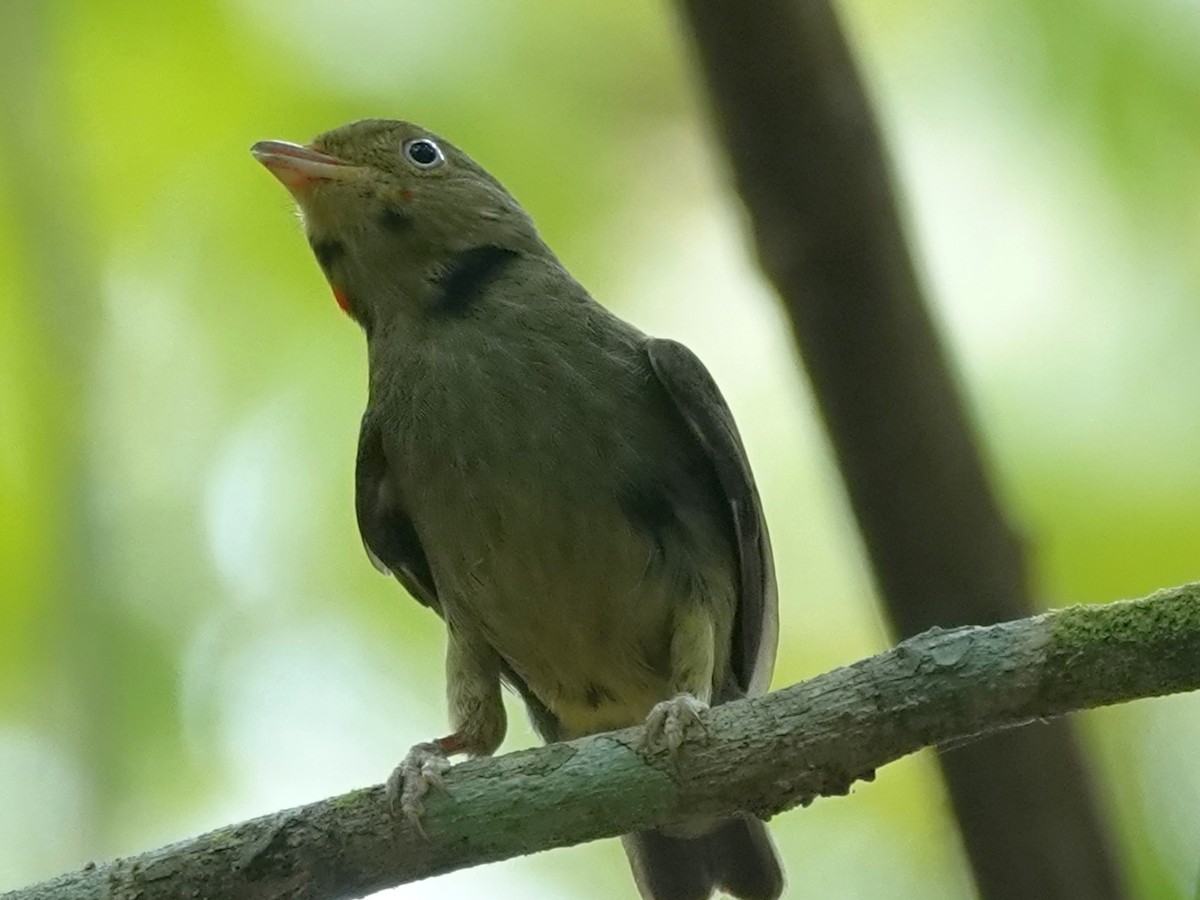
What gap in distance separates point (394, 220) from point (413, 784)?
244cm

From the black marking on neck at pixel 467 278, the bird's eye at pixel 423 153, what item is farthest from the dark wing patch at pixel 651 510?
the bird's eye at pixel 423 153

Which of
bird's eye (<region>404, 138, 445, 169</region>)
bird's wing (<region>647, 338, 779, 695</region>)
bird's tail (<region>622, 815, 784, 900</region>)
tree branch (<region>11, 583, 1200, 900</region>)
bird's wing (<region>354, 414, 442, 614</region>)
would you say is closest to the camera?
tree branch (<region>11, 583, 1200, 900</region>)

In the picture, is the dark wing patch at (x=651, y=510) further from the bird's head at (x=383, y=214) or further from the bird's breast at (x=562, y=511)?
the bird's head at (x=383, y=214)

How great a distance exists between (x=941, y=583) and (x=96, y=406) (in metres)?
3.31

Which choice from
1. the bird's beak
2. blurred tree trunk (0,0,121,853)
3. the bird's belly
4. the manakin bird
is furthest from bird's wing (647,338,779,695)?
blurred tree trunk (0,0,121,853)

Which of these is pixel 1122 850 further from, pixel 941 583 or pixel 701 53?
pixel 701 53

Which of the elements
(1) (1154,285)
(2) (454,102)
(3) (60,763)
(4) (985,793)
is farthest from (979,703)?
(2) (454,102)

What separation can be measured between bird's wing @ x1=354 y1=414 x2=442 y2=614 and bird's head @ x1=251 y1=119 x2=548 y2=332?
0.45 metres

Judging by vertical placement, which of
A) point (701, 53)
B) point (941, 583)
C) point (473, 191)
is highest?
point (473, 191)

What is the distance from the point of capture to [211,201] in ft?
26.0

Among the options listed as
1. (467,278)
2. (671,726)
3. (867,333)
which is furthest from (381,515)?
(867,333)

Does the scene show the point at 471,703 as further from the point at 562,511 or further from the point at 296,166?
the point at 296,166

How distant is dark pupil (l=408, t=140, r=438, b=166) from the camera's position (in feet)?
20.4

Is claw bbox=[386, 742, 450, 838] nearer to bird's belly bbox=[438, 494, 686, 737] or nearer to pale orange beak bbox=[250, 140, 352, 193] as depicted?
bird's belly bbox=[438, 494, 686, 737]
